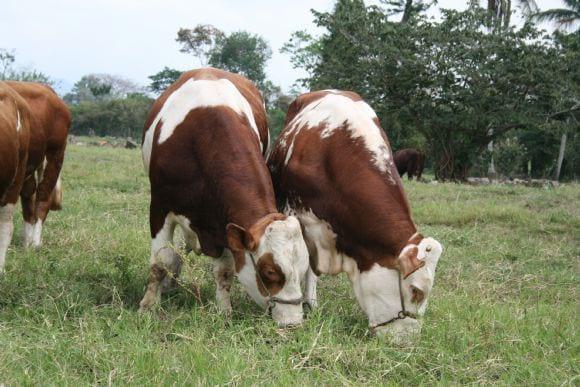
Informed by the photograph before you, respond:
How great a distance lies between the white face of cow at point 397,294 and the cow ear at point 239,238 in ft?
2.74

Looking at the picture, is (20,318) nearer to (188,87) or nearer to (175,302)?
(175,302)

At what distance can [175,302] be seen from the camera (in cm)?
455

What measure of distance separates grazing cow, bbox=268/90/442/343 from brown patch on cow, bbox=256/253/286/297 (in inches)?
25.0

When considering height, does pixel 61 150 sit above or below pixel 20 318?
above

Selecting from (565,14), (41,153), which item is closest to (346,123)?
(41,153)

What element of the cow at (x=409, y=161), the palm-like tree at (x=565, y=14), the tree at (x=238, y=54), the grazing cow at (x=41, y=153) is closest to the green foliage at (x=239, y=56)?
the tree at (x=238, y=54)

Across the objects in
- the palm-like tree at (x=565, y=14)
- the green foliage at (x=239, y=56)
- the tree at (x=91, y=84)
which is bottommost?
the tree at (x=91, y=84)

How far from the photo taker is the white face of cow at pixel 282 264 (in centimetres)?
360

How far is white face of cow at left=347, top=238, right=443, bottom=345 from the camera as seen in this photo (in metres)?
3.67

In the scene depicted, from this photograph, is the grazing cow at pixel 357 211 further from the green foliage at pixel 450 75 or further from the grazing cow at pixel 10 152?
the green foliage at pixel 450 75

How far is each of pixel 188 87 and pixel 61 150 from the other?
2631mm

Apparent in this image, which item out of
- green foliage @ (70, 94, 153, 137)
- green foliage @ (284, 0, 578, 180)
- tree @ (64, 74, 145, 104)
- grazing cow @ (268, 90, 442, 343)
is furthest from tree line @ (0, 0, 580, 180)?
tree @ (64, 74, 145, 104)

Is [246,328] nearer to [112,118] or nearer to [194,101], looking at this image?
[194,101]

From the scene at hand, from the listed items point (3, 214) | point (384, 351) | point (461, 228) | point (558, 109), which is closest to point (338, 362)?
point (384, 351)
